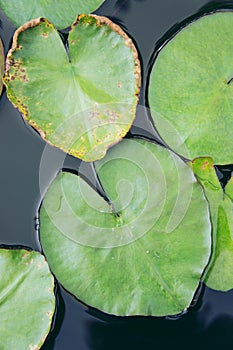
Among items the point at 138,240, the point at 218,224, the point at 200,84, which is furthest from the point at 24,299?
the point at 200,84

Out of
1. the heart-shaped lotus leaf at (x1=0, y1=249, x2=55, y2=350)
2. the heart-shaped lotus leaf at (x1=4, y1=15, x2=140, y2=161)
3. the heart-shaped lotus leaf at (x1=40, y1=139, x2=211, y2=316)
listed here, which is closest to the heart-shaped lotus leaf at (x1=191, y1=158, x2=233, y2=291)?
the heart-shaped lotus leaf at (x1=40, y1=139, x2=211, y2=316)

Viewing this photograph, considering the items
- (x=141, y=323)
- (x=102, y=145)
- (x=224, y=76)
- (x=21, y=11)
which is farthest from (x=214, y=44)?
(x=141, y=323)

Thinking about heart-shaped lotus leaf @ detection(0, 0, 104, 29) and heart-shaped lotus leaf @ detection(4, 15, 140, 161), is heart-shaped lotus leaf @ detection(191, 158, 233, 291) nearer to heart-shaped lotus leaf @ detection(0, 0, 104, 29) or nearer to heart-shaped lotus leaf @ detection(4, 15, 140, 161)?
heart-shaped lotus leaf @ detection(4, 15, 140, 161)

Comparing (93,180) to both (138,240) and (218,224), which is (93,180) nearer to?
(138,240)

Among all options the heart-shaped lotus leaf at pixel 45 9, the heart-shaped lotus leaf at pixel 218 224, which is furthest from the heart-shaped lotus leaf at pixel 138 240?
the heart-shaped lotus leaf at pixel 45 9

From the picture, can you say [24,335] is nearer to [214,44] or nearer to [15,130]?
[15,130]

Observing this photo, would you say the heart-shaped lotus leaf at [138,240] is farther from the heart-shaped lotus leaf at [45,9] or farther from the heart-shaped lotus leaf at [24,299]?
the heart-shaped lotus leaf at [45,9]
